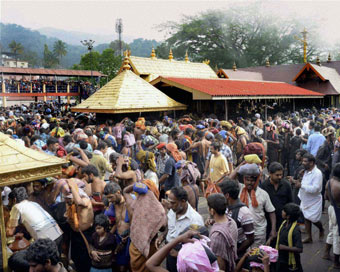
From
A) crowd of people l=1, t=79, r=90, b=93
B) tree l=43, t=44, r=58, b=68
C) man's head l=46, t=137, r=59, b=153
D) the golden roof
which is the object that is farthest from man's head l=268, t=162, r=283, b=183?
tree l=43, t=44, r=58, b=68

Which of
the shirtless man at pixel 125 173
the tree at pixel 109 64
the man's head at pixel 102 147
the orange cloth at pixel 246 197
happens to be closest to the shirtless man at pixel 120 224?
the shirtless man at pixel 125 173

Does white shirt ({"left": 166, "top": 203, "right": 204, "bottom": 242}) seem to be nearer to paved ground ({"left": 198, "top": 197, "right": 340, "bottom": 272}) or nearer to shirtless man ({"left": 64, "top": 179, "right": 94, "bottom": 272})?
shirtless man ({"left": 64, "top": 179, "right": 94, "bottom": 272})

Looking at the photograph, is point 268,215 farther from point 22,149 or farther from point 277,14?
point 277,14

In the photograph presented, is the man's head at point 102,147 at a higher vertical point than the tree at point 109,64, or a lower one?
lower

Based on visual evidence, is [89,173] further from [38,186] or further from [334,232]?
[334,232]

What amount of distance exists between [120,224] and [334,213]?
2891mm

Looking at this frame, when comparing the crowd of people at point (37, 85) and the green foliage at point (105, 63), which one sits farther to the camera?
the green foliage at point (105, 63)

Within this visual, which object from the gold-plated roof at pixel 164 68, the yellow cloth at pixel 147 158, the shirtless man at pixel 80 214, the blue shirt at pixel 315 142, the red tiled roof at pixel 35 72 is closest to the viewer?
the shirtless man at pixel 80 214

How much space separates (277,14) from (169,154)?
→ 47930 millimetres

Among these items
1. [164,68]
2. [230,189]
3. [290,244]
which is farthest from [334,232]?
[164,68]

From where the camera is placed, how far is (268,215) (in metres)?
3.90

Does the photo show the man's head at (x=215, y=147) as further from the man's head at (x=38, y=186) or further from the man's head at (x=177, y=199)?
the man's head at (x=38, y=186)

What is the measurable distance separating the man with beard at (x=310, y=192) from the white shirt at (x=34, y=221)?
367 cm

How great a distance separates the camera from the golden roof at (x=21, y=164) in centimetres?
267
